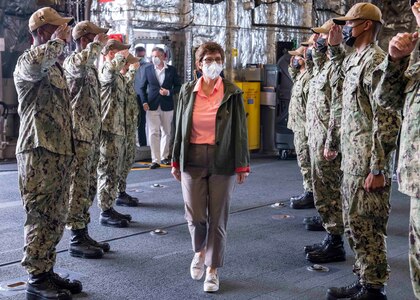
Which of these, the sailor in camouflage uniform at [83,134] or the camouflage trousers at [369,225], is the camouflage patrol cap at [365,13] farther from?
the sailor in camouflage uniform at [83,134]

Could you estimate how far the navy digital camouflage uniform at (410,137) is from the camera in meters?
2.45

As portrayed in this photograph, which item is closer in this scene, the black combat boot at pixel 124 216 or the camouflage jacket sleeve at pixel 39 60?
the camouflage jacket sleeve at pixel 39 60

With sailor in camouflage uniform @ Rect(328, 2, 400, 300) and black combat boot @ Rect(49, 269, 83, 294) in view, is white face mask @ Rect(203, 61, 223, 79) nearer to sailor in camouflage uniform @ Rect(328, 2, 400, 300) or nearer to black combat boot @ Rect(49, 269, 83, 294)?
sailor in camouflage uniform @ Rect(328, 2, 400, 300)

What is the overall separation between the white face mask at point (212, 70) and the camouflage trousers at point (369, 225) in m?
1.09

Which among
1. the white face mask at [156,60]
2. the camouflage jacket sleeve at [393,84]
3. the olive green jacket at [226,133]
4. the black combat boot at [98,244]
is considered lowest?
the black combat boot at [98,244]

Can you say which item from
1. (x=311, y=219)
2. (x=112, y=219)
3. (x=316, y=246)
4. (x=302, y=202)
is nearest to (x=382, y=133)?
(x=316, y=246)

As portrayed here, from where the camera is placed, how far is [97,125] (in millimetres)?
4449

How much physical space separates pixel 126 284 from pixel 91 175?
1069mm

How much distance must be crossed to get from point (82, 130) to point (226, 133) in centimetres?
118

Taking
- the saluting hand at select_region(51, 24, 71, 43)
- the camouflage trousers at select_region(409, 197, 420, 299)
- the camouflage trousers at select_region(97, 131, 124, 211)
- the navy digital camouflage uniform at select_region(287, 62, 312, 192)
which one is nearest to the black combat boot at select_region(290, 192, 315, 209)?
the navy digital camouflage uniform at select_region(287, 62, 312, 192)

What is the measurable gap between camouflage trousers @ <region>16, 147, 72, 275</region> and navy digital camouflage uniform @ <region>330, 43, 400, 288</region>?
5.76ft

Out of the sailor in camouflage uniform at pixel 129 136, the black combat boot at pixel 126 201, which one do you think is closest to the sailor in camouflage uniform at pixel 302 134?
the black combat boot at pixel 126 201

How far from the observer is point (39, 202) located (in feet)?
11.5

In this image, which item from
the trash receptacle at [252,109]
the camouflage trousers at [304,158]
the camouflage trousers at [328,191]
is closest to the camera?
the camouflage trousers at [328,191]
